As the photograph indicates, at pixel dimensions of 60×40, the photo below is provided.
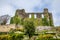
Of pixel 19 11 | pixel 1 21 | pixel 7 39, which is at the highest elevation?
pixel 19 11

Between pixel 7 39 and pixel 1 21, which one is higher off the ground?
pixel 1 21

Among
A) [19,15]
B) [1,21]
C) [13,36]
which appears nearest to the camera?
[13,36]

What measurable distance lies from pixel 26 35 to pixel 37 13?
25553 millimetres

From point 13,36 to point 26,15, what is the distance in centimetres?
2846

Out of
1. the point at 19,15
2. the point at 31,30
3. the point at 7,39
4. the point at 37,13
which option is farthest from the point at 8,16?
the point at 7,39

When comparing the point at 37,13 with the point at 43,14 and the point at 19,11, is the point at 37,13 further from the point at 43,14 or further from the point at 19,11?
the point at 19,11

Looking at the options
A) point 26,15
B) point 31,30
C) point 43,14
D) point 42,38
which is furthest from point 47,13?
point 42,38

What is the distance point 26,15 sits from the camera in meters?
54.6

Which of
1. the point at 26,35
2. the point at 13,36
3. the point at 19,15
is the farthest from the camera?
the point at 19,15

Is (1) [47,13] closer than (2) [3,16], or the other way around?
(2) [3,16]

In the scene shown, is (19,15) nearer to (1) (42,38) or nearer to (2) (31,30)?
(2) (31,30)

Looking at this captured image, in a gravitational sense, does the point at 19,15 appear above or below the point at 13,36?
above

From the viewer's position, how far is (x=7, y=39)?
26.5 m

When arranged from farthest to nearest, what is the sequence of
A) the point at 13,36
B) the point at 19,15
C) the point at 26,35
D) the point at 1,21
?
the point at 19,15
the point at 1,21
the point at 26,35
the point at 13,36
